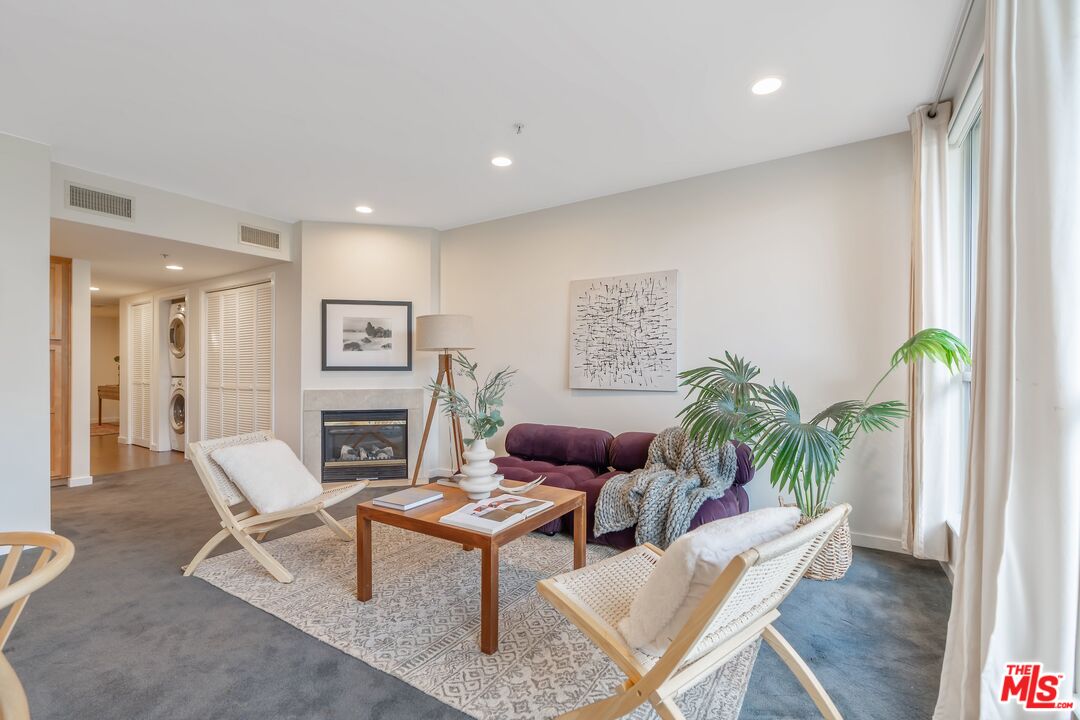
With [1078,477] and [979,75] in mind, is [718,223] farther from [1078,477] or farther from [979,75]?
[1078,477]

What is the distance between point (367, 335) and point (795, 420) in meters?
3.90

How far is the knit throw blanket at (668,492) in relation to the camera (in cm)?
293

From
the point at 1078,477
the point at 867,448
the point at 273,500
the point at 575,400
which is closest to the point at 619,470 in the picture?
the point at 575,400

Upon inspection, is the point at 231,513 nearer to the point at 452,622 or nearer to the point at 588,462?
the point at 452,622

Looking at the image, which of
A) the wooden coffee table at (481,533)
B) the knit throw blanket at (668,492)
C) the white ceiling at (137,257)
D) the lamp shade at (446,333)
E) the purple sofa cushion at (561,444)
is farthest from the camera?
the lamp shade at (446,333)

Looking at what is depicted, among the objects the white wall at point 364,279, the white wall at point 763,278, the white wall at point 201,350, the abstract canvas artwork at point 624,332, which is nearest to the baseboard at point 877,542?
the white wall at point 763,278

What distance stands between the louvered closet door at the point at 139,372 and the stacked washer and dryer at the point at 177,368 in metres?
0.44

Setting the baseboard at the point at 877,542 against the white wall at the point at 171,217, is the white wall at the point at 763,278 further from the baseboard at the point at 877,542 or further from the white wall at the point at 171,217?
the white wall at the point at 171,217

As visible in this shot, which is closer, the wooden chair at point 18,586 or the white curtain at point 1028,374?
the wooden chair at point 18,586

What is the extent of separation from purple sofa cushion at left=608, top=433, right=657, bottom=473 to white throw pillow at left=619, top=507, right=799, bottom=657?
89.2 inches

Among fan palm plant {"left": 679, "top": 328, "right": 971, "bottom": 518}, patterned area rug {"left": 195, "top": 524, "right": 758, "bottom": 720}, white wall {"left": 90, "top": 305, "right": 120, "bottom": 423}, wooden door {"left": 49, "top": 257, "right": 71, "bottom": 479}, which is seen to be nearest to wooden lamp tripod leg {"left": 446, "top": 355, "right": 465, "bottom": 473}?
patterned area rug {"left": 195, "top": 524, "right": 758, "bottom": 720}

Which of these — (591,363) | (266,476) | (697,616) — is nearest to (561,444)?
(591,363)

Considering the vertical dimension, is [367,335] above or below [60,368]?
above

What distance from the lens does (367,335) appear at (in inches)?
198
